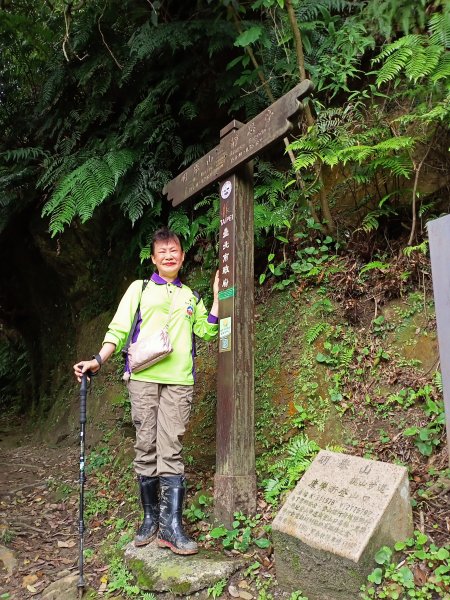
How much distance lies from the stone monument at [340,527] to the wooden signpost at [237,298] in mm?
588

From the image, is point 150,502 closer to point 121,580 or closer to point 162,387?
point 121,580

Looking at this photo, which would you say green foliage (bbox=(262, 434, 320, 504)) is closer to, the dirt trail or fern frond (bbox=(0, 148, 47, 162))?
the dirt trail

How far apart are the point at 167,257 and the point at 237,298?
0.68m

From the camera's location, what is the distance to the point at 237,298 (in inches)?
150

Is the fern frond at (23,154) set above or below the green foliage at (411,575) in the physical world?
above

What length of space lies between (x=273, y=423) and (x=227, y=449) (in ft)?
2.60

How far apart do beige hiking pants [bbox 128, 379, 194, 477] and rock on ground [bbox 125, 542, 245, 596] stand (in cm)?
57

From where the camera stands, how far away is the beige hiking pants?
3.56 m

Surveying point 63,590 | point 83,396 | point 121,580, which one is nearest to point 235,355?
point 83,396

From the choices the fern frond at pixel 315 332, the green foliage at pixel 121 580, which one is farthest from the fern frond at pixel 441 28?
the green foliage at pixel 121 580

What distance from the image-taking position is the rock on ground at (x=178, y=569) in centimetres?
302

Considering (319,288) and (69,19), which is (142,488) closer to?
(319,288)

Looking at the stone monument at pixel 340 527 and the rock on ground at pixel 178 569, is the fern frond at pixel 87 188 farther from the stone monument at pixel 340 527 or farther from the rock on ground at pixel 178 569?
the stone monument at pixel 340 527

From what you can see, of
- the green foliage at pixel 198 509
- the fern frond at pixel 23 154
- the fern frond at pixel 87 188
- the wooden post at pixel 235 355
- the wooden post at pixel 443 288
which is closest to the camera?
the wooden post at pixel 443 288
